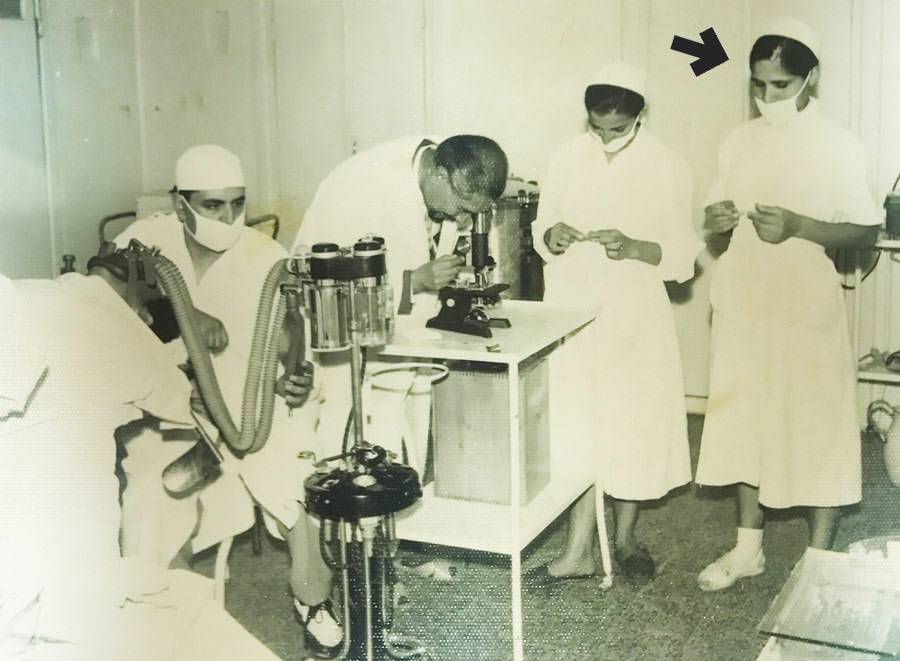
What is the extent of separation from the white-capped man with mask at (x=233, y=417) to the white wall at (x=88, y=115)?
0.12 m

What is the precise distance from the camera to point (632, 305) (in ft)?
8.23

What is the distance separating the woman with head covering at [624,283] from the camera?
2506 mm

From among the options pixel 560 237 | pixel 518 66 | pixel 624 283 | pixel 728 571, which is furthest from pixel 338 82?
pixel 728 571

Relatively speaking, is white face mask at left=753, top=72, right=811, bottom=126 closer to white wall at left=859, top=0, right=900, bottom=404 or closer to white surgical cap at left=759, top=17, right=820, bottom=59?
white surgical cap at left=759, top=17, right=820, bottom=59

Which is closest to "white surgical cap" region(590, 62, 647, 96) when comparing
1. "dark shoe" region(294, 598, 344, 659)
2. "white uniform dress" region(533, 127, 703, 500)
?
"white uniform dress" region(533, 127, 703, 500)

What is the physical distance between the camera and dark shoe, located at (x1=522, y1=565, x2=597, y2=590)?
2.54m

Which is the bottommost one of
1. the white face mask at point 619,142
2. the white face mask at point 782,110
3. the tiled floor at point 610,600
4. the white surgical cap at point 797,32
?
the tiled floor at point 610,600

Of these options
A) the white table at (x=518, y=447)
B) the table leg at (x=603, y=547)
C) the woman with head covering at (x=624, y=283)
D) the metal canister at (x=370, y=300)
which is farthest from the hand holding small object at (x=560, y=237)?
the metal canister at (x=370, y=300)

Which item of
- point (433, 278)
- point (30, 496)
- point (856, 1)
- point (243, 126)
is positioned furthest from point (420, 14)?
point (30, 496)

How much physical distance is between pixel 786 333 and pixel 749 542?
57 centimetres

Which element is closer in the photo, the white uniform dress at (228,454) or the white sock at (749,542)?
the white uniform dress at (228,454)

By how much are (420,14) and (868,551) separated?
68.9 inches

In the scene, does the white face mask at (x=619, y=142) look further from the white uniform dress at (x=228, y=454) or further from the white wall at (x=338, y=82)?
the white uniform dress at (x=228, y=454)

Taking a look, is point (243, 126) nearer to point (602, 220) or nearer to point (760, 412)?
point (602, 220)
